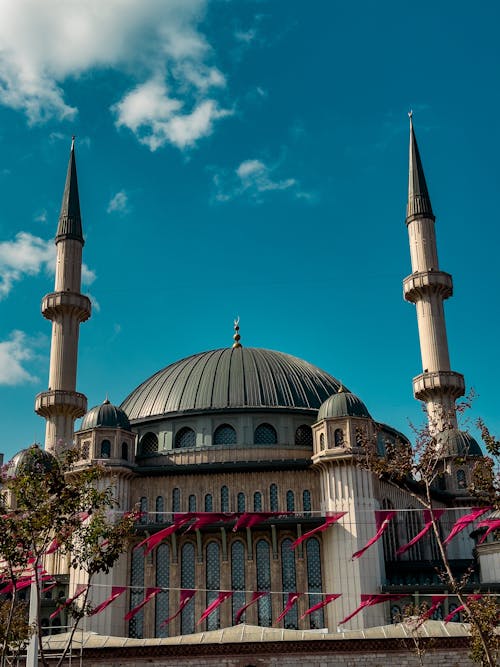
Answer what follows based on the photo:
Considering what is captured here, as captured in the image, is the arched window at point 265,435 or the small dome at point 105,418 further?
the arched window at point 265,435

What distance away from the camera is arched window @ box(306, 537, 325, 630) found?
4131 centimetres

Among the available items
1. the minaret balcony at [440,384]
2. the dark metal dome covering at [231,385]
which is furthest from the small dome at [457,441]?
the dark metal dome covering at [231,385]

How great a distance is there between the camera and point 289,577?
138ft

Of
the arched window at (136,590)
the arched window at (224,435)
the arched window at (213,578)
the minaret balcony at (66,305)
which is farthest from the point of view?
the minaret balcony at (66,305)

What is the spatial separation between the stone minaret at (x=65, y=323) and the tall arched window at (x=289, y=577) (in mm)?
14570

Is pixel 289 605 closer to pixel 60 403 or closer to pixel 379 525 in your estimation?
pixel 379 525

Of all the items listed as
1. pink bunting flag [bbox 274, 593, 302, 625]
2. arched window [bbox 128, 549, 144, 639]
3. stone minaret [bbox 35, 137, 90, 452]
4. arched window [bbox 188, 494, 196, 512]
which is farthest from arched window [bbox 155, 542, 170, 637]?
stone minaret [bbox 35, 137, 90, 452]

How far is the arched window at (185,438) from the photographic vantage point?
160ft

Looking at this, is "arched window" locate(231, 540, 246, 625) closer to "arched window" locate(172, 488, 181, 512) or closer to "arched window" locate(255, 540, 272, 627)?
"arched window" locate(255, 540, 272, 627)

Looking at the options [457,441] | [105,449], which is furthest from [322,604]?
[457,441]

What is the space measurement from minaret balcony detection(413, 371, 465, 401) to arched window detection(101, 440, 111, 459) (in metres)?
19.9

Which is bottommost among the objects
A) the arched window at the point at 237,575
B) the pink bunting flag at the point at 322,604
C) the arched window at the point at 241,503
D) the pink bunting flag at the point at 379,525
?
→ the pink bunting flag at the point at 322,604

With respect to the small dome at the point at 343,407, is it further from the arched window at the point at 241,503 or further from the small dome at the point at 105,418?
the small dome at the point at 105,418

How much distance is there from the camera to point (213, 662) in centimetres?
2967
